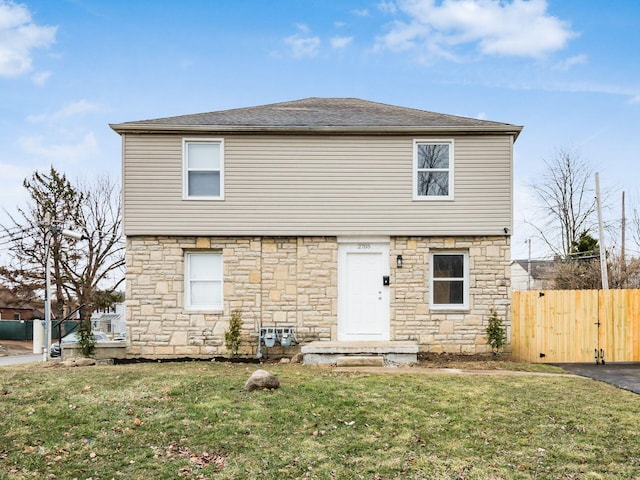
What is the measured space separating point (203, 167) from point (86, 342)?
15.5ft

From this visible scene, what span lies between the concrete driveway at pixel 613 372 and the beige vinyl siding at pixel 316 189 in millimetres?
3392

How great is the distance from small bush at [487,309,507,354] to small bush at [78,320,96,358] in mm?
8820

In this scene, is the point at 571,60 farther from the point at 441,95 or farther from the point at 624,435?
the point at 624,435

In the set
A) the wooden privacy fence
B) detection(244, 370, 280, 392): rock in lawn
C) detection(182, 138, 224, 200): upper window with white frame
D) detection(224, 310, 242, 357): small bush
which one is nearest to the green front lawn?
detection(244, 370, 280, 392): rock in lawn

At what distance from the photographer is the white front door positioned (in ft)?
36.6

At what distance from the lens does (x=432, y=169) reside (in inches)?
447

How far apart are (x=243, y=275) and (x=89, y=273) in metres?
17.8

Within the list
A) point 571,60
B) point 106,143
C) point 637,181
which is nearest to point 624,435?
point 571,60

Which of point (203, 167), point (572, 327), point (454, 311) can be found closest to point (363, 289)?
point (454, 311)

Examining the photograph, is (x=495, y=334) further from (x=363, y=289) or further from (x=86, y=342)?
(x=86, y=342)

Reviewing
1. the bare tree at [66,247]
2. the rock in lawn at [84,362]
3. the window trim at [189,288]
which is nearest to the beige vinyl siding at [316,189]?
the window trim at [189,288]

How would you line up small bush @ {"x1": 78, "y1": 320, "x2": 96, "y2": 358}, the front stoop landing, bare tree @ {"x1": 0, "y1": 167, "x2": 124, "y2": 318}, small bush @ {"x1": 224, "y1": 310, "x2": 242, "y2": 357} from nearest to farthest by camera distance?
1. the front stoop landing
2. small bush @ {"x1": 224, "y1": 310, "x2": 242, "y2": 357}
3. small bush @ {"x1": 78, "y1": 320, "x2": 96, "y2": 358}
4. bare tree @ {"x1": 0, "y1": 167, "x2": 124, "y2": 318}

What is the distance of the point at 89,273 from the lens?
25672 millimetres

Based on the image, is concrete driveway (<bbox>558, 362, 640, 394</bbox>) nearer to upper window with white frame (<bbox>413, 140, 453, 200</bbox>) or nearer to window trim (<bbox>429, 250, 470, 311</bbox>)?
window trim (<bbox>429, 250, 470, 311</bbox>)
